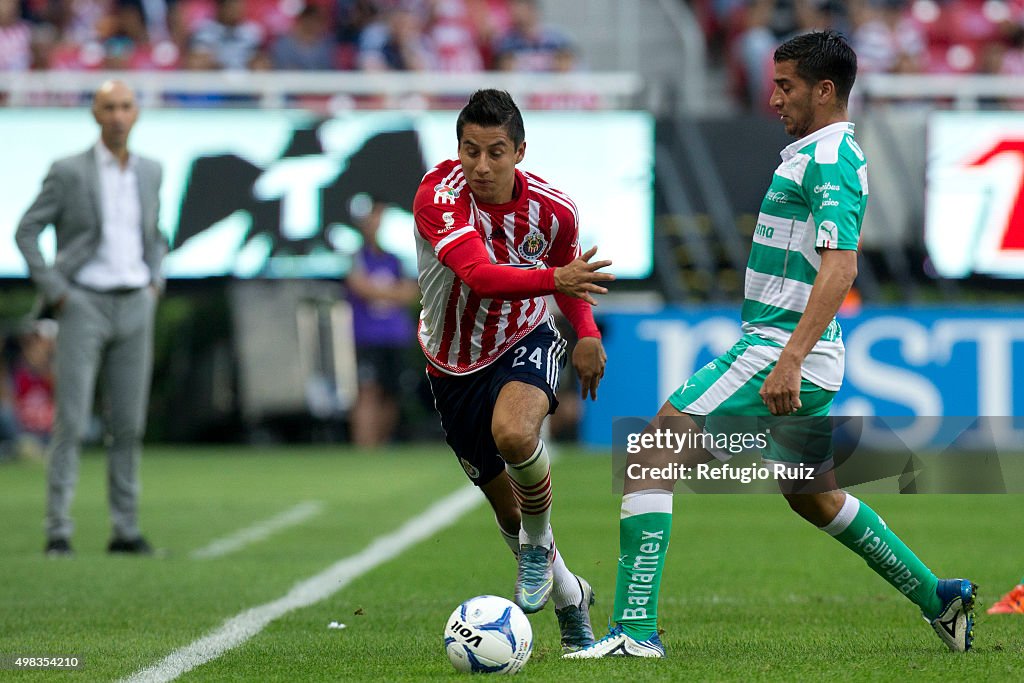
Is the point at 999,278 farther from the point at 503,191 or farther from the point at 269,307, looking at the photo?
the point at 503,191

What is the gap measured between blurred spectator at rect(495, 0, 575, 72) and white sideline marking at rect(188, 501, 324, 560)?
815cm

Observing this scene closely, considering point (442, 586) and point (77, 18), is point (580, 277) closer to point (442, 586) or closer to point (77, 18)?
point (442, 586)

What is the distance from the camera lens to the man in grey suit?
8.46 meters

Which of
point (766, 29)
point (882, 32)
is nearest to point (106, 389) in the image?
point (766, 29)

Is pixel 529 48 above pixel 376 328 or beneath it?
above

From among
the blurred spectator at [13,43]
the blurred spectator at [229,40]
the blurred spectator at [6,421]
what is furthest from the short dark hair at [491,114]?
the blurred spectator at [13,43]

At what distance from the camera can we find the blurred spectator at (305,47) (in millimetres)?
18062

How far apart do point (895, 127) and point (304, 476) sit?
8245 mm

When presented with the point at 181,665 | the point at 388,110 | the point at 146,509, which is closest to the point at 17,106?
the point at 388,110

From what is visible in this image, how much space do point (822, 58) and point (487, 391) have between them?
1.62 m

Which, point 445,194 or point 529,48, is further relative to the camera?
point 529,48

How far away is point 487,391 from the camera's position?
5.62 m

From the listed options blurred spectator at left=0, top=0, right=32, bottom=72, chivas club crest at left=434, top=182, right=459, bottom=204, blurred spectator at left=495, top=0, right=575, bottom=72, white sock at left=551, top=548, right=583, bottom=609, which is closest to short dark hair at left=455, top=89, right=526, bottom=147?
chivas club crest at left=434, top=182, right=459, bottom=204

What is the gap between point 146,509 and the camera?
1099 cm
